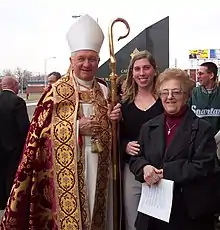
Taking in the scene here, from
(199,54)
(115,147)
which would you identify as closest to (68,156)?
(115,147)

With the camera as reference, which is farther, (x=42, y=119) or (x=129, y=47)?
(x=129, y=47)

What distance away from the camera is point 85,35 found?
346 cm

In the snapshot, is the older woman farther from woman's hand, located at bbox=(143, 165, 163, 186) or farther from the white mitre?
the white mitre

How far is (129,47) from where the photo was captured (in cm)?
412

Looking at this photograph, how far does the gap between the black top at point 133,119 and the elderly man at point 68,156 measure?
115 millimetres

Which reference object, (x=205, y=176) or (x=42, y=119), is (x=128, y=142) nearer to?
(x=42, y=119)

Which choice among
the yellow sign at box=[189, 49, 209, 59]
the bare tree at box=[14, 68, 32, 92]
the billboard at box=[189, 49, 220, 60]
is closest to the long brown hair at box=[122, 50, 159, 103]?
the billboard at box=[189, 49, 220, 60]

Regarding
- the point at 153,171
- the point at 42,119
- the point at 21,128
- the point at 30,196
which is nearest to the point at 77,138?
the point at 42,119

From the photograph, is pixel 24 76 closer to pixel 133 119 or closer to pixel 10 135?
pixel 10 135

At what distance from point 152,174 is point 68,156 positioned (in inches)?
32.0

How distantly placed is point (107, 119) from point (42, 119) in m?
0.48

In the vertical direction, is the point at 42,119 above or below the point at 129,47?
below

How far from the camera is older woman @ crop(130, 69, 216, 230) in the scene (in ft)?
8.43

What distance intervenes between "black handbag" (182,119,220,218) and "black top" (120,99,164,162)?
0.76 meters
